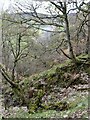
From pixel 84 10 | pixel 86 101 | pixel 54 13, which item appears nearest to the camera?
pixel 86 101

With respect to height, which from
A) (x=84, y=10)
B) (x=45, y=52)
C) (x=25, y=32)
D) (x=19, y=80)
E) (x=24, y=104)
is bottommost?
(x=24, y=104)

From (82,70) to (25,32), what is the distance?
73cm

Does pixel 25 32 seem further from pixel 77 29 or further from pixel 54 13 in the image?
pixel 77 29

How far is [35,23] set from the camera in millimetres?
2928

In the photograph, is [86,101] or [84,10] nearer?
[86,101]

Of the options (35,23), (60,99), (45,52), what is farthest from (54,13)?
(60,99)

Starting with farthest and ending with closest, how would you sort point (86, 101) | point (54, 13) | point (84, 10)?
point (54, 13) → point (84, 10) → point (86, 101)

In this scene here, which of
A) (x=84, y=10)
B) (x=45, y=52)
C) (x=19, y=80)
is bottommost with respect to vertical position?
(x=19, y=80)

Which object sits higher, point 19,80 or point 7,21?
point 7,21

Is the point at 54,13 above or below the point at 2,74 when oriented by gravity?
above

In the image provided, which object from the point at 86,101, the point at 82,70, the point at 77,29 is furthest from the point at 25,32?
the point at 86,101

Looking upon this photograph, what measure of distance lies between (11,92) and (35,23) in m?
0.77

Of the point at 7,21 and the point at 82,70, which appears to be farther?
the point at 82,70

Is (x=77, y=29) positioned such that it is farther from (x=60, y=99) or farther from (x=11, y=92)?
(x=11, y=92)
